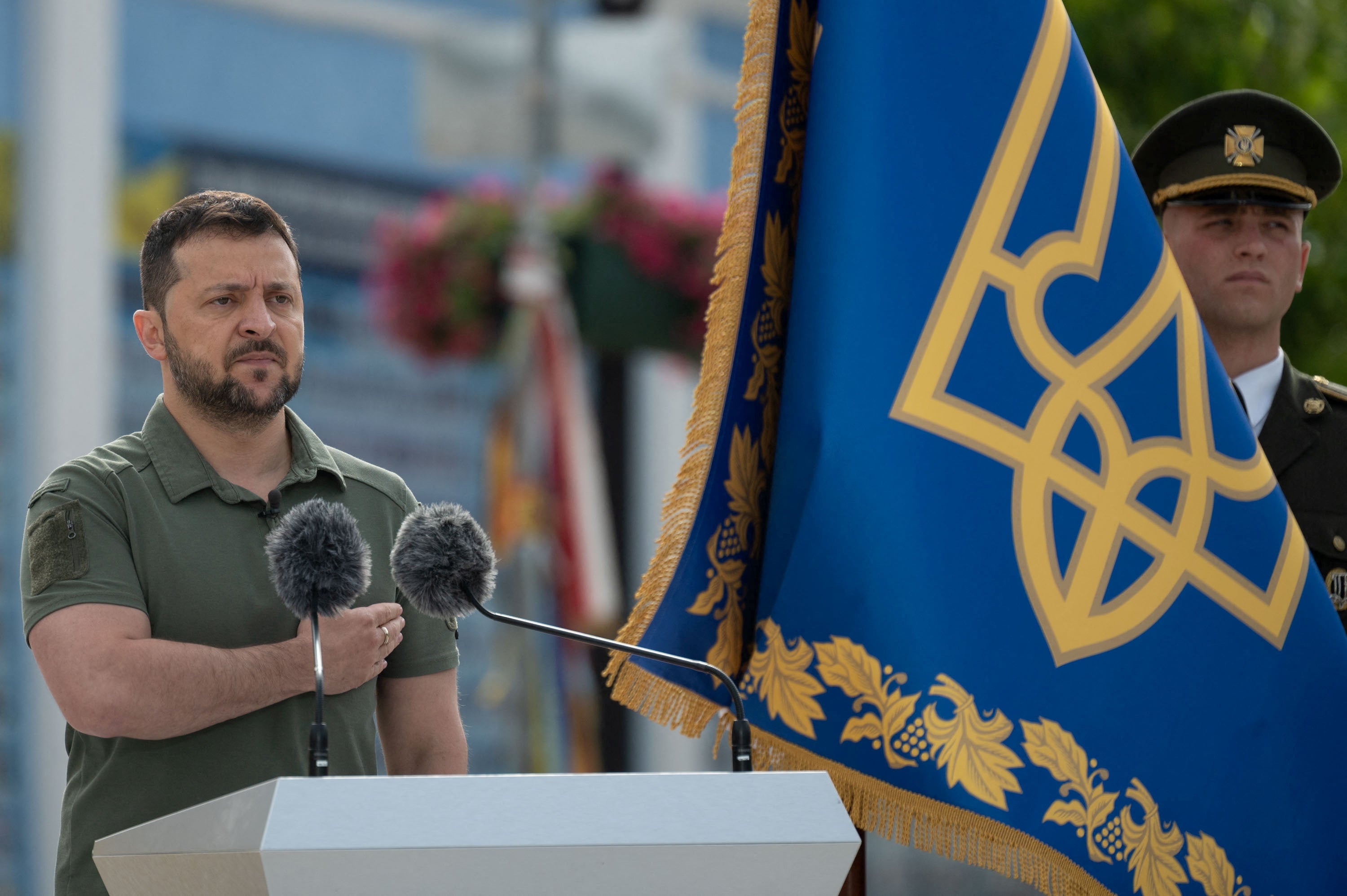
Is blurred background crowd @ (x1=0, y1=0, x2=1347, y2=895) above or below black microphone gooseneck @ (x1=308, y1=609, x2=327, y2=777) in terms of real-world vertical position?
above

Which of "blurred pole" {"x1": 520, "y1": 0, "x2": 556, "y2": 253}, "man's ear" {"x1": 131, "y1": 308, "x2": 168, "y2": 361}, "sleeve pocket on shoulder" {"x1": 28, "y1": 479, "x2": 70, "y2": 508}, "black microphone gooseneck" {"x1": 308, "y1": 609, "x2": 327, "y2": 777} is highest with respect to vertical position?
"blurred pole" {"x1": 520, "y1": 0, "x2": 556, "y2": 253}

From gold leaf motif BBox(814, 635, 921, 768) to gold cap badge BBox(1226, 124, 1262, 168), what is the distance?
1.24 metres

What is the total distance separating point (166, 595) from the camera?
1.83 m

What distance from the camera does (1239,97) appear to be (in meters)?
2.85

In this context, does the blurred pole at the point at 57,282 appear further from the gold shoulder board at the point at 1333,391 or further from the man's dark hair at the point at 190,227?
the gold shoulder board at the point at 1333,391

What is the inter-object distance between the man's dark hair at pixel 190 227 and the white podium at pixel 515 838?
0.70m

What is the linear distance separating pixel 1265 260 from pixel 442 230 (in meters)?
3.12

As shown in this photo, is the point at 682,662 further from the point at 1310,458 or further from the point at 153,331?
the point at 1310,458

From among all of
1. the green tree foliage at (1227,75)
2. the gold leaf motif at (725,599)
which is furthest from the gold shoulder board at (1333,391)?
the green tree foliage at (1227,75)

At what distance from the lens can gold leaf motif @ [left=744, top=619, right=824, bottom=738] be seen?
208 cm

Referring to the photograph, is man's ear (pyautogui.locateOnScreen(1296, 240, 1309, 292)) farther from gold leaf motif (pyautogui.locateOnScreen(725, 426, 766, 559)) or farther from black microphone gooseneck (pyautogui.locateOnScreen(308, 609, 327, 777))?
black microphone gooseneck (pyautogui.locateOnScreen(308, 609, 327, 777))

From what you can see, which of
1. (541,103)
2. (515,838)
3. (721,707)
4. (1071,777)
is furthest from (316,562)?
(541,103)

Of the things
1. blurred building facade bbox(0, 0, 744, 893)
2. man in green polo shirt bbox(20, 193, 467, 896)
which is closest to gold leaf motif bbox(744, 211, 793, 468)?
man in green polo shirt bbox(20, 193, 467, 896)

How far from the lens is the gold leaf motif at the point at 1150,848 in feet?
6.77
